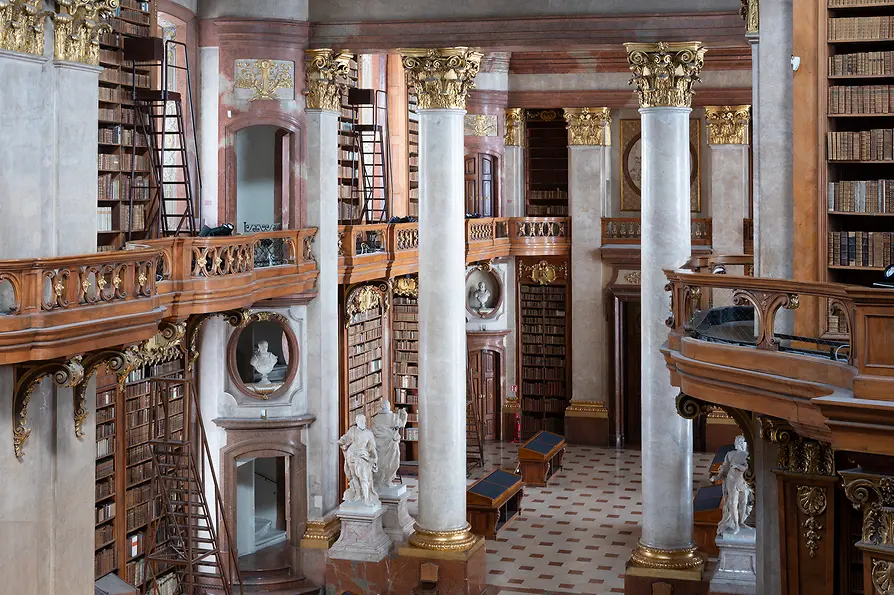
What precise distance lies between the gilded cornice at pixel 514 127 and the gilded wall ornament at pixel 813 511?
16536mm

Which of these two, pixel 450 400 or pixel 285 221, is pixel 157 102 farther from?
pixel 450 400

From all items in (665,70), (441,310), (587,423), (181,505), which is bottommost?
(587,423)

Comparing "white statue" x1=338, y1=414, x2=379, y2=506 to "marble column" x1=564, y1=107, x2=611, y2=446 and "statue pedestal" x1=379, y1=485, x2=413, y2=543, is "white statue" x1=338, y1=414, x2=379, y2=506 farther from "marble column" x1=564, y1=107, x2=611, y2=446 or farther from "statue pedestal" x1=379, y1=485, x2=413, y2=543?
"marble column" x1=564, y1=107, x2=611, y2=446

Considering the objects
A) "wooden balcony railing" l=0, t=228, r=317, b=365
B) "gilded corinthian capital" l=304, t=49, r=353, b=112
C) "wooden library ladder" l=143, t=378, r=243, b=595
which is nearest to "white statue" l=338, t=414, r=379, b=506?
"wooden library ladder" l=143, t=378, r=243, b=595

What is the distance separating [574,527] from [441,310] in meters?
5.04

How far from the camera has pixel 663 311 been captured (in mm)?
14070

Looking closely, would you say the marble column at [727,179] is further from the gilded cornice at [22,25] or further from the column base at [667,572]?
the gilded cornice at [22,25]

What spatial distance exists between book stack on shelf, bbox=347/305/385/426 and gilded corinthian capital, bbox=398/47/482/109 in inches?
160

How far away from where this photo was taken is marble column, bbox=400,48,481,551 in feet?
49.3

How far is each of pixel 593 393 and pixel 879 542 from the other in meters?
17.5

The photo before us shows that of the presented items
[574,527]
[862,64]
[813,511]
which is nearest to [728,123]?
[574,527]

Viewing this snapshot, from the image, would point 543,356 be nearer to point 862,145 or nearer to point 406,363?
point 406,363

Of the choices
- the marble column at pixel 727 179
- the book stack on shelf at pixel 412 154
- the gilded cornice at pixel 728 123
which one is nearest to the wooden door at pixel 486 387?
the book stack on shelf at pixel 412 154

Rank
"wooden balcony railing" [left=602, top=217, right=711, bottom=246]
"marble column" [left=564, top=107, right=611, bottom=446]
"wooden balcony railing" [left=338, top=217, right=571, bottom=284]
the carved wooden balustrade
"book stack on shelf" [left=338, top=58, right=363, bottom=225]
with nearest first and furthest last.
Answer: the carved wooden balustrade
"wooden balcony railing" [left=338, top=217, right=571, bottom=284]
"book stack on shelf" [left=338, top=58, right=363, bottom=225]
"wooden balcony railing" [left=602, top=217, right=711, bottom=246]
"marble column" [left=564, top=107, right=611, bottom=446]
